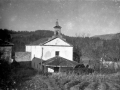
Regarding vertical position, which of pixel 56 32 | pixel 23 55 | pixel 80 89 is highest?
pixel 56 32

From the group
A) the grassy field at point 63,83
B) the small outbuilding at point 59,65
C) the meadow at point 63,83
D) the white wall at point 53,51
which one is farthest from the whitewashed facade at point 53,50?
the grassy field at point 63,83

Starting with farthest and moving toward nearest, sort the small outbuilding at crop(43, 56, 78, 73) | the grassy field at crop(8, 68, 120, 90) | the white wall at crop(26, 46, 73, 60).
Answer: the white wall at crop(26, 46, 73, 60)
the small outbuilding at crop(43, 56, 78, 73)
the grassy field at crop(8, 68, 120, 90)

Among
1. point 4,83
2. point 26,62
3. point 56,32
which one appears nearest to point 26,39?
point 26,62

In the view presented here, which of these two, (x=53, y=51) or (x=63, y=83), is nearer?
(x=63, y=83)

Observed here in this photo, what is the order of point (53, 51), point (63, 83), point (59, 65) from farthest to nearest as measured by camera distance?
point (53, 51) < point (59, 65) < point (63, 83)

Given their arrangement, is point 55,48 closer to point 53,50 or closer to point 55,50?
point 55,50

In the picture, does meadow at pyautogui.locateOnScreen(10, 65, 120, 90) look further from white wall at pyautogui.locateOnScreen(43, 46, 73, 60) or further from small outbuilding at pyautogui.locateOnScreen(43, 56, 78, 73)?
white wall at pyautogui.locateOnScreen(43, 46, 73, 60)

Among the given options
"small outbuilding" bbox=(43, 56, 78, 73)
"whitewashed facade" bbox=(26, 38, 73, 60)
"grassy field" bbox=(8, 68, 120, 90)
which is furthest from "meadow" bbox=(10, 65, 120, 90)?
"whitewashed facade" bbox=(26, 38, 73, 60)

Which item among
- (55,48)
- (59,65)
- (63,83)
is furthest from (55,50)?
(63,83)

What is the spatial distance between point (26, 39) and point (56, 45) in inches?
2304

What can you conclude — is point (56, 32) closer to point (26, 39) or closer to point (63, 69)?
point (63, 69)

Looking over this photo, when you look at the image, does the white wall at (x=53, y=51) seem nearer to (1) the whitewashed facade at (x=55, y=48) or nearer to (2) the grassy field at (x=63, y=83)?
(1) the whitewashed facade at (x=55, y=48)

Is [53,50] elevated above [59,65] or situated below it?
above

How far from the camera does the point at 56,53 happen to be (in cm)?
3384
